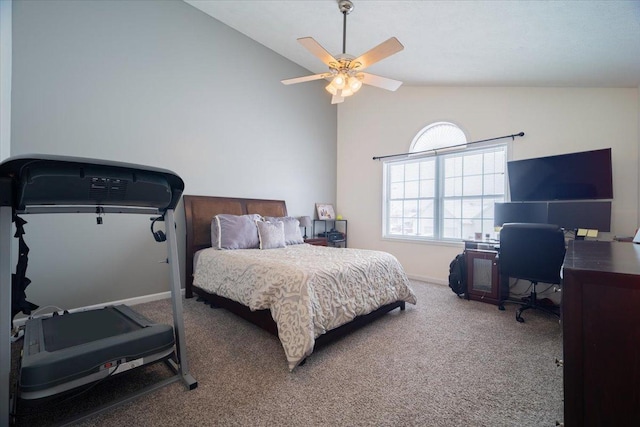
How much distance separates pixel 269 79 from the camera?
4.47 m

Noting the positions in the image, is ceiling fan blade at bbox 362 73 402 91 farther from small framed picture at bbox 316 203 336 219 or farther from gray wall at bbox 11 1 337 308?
small framed picture at bbox 316 203 336 219

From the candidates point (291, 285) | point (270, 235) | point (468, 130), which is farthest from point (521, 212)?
point (270, 235)

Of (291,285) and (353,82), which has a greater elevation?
(353,82)

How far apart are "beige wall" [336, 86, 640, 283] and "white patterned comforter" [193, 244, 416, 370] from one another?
2.04 metres

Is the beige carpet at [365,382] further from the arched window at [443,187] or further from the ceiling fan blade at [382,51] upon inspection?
the ceiling fan blade at [382,51]

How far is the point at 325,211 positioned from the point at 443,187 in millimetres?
2140

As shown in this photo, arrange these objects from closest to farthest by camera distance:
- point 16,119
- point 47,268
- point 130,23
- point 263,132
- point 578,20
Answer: point 578,20
point 16,119
point 47,268
point 130,23
point 263,132

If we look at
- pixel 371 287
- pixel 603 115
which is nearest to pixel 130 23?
pixel 371 287

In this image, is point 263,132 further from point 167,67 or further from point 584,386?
point 584,386

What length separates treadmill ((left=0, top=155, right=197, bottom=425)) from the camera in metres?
1.25

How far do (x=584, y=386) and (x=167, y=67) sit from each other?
4374 millimetres

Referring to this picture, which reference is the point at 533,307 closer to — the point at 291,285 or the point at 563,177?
the point at 563,177

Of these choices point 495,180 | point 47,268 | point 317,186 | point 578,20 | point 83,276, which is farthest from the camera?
point 317,186

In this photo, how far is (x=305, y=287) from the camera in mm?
1990
